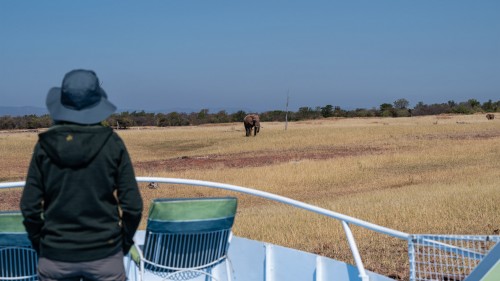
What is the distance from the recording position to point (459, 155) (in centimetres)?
2539

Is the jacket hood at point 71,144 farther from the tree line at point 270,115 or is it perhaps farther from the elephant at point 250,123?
the tree line at point 270,115

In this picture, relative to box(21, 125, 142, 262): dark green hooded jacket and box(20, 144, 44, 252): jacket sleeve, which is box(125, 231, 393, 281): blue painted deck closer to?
box(21, 125, 142, 262): dark green hooded jacket

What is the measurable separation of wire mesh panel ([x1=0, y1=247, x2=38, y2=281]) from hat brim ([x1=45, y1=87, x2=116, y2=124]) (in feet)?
4.96

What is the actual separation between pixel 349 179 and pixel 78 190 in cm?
1851

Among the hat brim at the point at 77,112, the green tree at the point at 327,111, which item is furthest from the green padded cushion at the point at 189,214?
the green tree at the point at 327,111

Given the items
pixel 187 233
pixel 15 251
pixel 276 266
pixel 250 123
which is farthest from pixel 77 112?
pixel 250 123

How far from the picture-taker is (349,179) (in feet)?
70.0

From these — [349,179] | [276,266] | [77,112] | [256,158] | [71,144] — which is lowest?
[256,158]

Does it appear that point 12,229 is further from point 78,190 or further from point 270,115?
point 270,115

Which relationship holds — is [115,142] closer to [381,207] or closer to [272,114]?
[381,207]

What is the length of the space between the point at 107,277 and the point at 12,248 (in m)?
1.42

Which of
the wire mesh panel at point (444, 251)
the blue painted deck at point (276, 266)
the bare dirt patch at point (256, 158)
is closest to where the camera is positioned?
the wire mesh panel at point (444, 251)

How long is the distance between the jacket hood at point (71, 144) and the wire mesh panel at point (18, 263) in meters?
1.54

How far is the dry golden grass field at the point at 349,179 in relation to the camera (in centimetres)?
947
